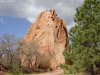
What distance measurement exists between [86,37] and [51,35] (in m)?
24.8

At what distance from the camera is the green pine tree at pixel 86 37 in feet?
42.2

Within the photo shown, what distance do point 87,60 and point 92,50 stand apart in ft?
3.75

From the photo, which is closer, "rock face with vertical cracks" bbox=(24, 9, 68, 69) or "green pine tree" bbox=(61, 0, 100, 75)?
"green pine tree" bbox=(61, 0, 100, 75)

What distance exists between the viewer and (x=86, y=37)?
1334 centimetres

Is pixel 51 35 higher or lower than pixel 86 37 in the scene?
higher

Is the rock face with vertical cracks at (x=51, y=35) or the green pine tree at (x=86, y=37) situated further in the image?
the rock face with vertical cracks at (x=51, y=35)

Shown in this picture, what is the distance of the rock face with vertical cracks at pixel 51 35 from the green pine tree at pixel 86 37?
65.9 feet

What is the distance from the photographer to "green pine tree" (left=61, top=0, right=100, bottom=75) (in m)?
12.9

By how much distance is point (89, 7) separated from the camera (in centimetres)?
1467

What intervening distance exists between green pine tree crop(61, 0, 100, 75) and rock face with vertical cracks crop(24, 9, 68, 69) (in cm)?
2007

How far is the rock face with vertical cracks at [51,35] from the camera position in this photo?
35.5m

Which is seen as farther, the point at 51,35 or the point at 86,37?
the point at 51,35

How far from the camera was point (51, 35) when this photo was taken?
37.9 meters

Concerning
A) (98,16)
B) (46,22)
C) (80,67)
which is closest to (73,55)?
(80,67)
